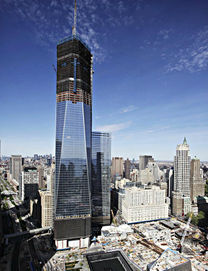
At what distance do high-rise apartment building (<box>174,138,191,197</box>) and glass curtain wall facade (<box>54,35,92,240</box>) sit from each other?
7535 centimetres

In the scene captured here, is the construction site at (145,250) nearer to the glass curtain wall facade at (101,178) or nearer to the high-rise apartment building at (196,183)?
the glass curtain wall facade at (101,178)

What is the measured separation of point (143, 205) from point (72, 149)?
53.8 m

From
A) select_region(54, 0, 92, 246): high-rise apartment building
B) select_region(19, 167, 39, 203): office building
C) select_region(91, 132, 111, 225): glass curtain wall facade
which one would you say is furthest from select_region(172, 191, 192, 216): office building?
select_region(19, 167, 39, 203): office building

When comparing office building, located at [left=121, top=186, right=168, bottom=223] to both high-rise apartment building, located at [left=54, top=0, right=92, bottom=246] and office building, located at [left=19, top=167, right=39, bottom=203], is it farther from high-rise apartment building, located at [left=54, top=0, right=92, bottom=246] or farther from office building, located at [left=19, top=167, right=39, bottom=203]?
office building, located at [left=19, top=167, right=39, bottom=203]

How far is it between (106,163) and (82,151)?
2548 centimetres

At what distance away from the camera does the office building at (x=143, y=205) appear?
100438mm

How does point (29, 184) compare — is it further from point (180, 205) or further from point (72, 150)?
point (180, 205)

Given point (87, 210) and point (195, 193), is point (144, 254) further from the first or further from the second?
point (195, 193)

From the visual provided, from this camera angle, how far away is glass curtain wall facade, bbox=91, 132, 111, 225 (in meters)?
93.4

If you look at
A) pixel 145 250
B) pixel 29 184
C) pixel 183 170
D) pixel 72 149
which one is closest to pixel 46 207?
pixel 72 149

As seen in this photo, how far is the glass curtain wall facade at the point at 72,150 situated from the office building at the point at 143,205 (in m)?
33.2

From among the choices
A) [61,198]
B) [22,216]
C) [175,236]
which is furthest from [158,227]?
[22,216]

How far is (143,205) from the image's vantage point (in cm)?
10244

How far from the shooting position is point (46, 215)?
299 feet
